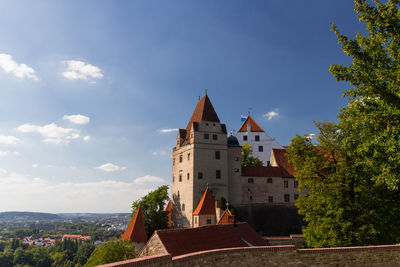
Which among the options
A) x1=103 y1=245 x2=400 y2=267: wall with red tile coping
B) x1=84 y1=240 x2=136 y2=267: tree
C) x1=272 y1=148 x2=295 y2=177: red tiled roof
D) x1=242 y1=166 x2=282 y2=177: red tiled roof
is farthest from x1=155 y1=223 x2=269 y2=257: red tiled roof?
x1=272 y1=148 x2=295 y2=177: red tiled roof

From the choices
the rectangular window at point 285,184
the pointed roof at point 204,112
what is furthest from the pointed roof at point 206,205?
the rectangular window at point 285,184

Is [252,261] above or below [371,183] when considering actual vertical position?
below

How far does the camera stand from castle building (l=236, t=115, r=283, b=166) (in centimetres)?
6300

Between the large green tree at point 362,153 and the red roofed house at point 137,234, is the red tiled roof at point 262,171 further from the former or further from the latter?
the red roofed house at point 137,234

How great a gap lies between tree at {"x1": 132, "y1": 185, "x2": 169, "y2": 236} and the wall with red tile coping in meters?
32.8

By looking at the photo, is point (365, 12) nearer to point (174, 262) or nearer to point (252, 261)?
point (252, 261)

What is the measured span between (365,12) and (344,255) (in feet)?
42.6

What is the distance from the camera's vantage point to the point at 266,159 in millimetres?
62750

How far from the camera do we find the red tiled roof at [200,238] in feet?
59.8

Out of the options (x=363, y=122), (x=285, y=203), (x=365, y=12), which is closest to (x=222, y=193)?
(x=285, y=203)

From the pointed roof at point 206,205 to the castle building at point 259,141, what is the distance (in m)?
24.7

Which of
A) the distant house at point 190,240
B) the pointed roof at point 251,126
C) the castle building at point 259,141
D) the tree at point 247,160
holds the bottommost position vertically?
the distant house at point 190,240

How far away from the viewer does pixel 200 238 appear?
20266 millimetres

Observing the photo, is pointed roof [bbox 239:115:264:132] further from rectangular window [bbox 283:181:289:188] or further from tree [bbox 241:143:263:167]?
rectangular window [bbox 283:181:289:188]
